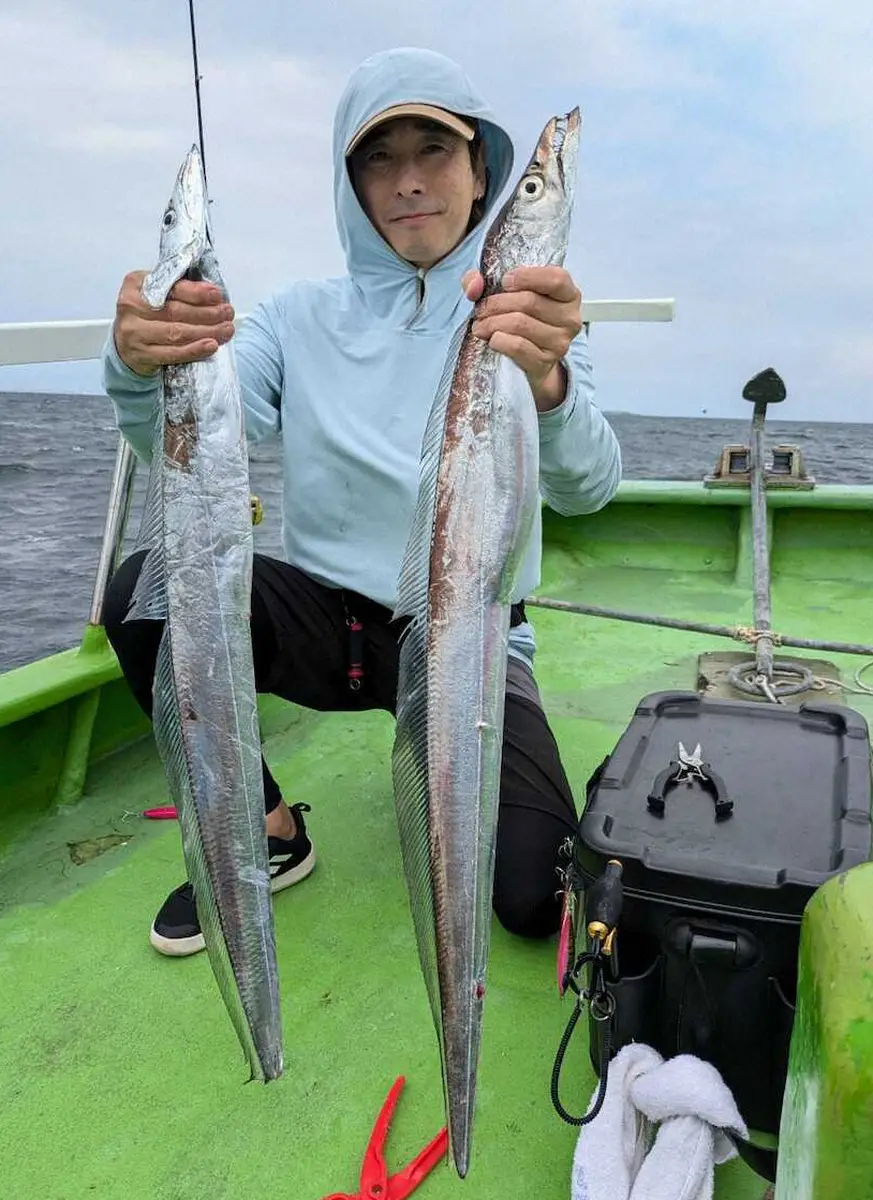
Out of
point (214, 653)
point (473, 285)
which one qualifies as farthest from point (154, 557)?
point (473, 285)

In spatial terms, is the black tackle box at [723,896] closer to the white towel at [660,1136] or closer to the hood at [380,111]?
the white towel at [660,1136]

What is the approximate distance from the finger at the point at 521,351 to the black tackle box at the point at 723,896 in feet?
3.08

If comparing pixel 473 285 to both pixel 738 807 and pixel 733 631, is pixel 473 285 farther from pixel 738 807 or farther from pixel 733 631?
pixel 733 631

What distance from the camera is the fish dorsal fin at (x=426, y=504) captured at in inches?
60.2

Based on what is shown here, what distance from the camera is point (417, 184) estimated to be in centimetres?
245

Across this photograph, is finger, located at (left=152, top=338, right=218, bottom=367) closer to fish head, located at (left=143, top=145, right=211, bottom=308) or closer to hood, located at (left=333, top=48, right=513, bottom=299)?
fish head, located at (left=143, top=145, right=211, bottom=308)

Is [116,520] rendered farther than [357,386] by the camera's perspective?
Yes

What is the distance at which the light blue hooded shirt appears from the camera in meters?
2.66

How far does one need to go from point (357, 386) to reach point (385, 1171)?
1.95 m

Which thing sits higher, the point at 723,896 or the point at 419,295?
the point at 419,295

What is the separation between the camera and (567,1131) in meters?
1.97

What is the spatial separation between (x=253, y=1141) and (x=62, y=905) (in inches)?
45.2

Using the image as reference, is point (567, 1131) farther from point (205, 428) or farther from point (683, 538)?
point (683, 538)

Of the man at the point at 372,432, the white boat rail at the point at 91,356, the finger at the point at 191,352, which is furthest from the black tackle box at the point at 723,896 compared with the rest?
the white boat rail at the point at 91,356
